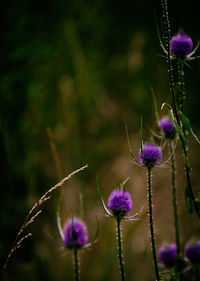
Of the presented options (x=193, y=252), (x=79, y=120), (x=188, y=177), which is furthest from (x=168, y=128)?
(x=79, y=120)

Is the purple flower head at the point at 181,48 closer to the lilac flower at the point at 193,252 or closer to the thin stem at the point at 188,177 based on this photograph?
the thin stem at the point at 188,177

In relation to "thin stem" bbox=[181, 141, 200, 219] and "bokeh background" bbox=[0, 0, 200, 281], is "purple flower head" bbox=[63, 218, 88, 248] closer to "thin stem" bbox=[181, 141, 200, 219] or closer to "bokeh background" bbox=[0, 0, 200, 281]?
"thin stem" bbox=[181, 141, 200, 219]

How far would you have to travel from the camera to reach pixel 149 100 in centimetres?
278

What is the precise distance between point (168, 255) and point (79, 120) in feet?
4.80

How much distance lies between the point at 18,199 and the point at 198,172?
1.28m

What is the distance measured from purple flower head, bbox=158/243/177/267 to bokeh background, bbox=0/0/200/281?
35 cm

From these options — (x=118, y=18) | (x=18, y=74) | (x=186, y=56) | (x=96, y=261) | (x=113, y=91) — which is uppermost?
(x=118, y=18)

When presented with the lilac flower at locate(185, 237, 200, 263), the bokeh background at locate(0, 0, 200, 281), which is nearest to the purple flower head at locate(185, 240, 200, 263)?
the lilac flower at locate(185, 237, 200, 263)

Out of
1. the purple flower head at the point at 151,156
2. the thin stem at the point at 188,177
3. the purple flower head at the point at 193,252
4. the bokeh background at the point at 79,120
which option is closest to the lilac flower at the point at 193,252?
the purple flower head at the point at 193,252

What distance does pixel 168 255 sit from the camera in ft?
3.60

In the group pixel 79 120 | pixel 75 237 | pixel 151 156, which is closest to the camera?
pixel 151 156

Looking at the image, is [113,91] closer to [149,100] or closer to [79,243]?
[149,100]

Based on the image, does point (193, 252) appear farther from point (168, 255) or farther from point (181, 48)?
point (181, 48)

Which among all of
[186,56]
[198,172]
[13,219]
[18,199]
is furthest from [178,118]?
[198,172]
